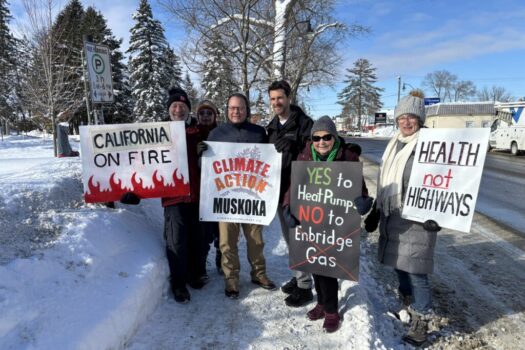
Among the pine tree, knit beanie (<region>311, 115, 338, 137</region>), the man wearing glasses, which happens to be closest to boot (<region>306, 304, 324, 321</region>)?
the man wearing glasses

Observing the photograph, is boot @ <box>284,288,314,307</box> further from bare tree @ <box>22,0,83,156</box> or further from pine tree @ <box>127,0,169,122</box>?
pine tree @ <box>127,0,169,122</box>

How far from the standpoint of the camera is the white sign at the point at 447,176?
283 cm

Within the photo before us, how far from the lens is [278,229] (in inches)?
243

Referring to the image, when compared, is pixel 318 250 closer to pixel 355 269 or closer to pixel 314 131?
pixel 355 269

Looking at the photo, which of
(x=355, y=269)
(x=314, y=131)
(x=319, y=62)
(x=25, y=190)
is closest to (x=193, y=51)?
(x=319, y=62)

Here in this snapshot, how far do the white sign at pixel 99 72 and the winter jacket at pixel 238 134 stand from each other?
10.3 feet

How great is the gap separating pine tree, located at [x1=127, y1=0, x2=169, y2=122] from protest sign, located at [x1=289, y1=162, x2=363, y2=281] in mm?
33143

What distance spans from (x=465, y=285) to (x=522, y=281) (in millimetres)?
753

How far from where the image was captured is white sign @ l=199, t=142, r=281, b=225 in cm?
357

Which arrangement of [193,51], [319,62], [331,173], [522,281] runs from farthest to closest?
[319,62] → [193,51] → [522,281] → [331,173]

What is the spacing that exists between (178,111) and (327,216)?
200 cm

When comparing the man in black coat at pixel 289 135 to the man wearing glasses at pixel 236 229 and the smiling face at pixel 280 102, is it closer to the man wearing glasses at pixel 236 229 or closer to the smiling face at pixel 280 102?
the smiling face at pixel 280 102

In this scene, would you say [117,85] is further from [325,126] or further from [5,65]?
[325,126]

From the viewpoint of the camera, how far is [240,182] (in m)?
3.65
